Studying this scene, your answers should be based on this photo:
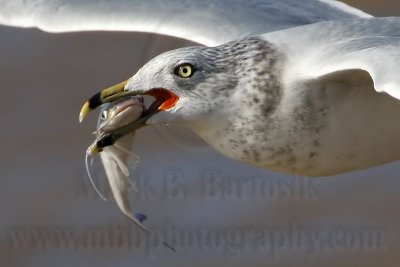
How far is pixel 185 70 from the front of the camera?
3.59 m

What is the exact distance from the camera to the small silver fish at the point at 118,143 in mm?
3615

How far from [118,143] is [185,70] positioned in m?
0.30

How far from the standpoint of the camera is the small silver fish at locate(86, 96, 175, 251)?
3.62m

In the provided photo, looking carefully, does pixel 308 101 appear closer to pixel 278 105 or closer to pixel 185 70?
pixel 278 105

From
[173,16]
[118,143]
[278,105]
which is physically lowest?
[118,143]

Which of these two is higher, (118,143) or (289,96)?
(289,96)

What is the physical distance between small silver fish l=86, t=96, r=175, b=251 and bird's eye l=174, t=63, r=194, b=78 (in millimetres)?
103

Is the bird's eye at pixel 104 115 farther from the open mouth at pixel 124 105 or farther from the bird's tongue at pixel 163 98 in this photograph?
the bird's tongue at pixel 163 98

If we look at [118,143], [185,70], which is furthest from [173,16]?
[185,70]

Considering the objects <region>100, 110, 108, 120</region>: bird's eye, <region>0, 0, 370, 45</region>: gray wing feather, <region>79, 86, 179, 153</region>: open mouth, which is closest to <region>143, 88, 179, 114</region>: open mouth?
<region>79, 86, 179, 153</region>: open mouth

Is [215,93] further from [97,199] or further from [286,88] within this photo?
[97,199]

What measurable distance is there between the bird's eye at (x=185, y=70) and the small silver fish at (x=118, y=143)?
103 mm

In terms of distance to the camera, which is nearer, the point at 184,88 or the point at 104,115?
the point at 184,88

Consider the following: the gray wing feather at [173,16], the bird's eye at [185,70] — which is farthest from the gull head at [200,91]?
the gray wing feather at [173,16]
